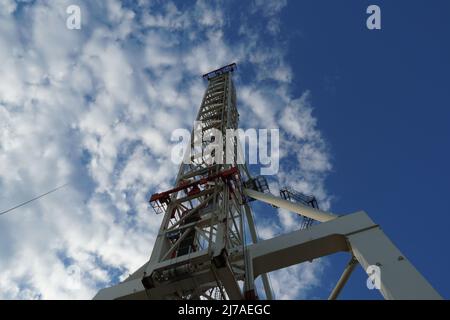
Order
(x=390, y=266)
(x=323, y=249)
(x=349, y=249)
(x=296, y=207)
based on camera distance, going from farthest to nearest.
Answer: (x=296, y=207), (x=323, y=249), (x=349, y=249), (x=390, y=266)

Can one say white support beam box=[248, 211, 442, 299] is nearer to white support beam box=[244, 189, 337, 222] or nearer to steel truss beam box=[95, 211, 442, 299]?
steel truss beam box=[95, 211, 442, 299]

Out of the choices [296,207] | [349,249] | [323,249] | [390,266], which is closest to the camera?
[390,266]

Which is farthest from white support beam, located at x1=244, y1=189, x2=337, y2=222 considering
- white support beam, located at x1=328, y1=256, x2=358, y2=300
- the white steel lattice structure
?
white support beam, located at x1=328, y1=256, x2=358, y2=300

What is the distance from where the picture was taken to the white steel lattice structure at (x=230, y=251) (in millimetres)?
9242

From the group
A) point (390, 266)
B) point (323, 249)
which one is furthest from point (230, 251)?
point (390, 266)

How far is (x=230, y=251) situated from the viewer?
1156cm

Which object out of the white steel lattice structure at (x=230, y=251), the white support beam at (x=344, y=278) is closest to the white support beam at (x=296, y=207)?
the white steel lattice structure at (x=230, y=251)

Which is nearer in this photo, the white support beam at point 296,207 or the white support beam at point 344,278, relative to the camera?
the white support beam at point 344,278

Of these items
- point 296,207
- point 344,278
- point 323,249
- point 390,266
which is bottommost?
point 390,266

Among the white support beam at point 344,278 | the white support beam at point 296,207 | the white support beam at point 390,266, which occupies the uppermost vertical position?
the white support beam at point 296,207

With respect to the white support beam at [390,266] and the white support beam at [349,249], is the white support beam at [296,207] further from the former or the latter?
the white support beam at [390,266]

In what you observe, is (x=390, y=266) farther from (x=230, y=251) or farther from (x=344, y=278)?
(x=230, y=251)
